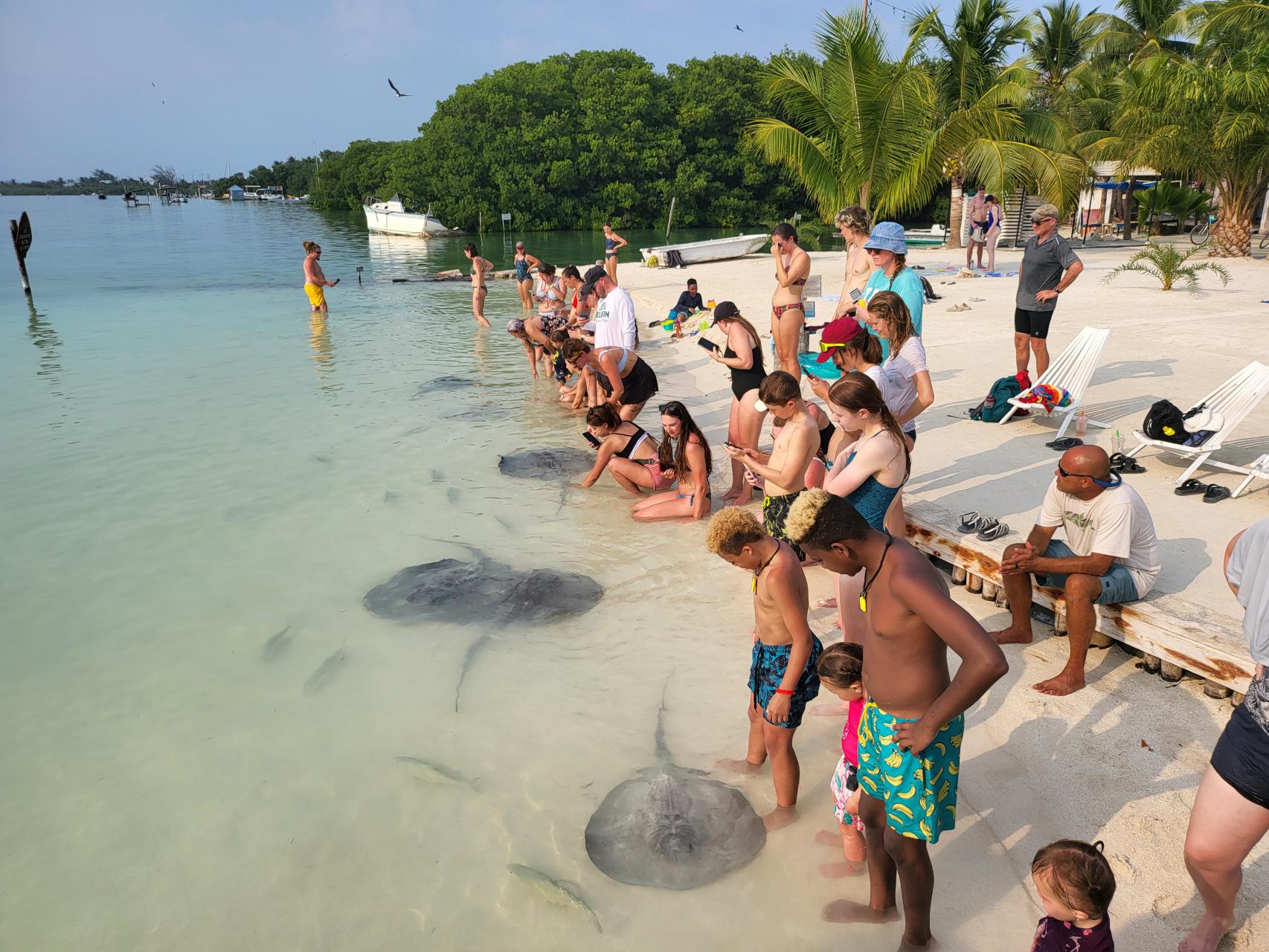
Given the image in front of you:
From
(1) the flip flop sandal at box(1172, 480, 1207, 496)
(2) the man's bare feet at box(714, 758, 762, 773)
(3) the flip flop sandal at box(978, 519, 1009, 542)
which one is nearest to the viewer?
(2) the man's bare feet at box(714, 758, 762, 773)

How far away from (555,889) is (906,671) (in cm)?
210

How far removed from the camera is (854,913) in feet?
11.1

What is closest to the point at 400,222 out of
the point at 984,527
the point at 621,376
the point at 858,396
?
the point at 621,376

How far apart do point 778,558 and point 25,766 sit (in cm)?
464

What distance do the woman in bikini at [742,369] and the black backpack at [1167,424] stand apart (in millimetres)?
3232

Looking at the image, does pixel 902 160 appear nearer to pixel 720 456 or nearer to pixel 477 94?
pixel 720 456

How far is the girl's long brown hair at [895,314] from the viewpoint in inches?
211

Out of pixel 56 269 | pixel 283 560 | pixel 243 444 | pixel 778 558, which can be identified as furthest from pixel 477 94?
pixel 778 558

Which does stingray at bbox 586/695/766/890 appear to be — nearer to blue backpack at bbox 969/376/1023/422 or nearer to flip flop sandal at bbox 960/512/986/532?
flip flop sandal at bbox 960/512/986/532

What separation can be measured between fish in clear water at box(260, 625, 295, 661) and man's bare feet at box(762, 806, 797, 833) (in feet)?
12.1

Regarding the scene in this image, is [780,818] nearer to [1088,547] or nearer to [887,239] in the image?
[1088,547]

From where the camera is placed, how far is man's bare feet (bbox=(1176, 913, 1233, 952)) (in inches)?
113

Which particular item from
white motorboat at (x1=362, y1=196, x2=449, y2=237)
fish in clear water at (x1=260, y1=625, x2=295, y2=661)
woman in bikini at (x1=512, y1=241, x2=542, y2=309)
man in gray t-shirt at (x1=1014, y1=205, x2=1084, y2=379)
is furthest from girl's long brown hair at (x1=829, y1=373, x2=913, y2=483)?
white motorboat at (x1=362, y1=196, x2=449, y2=237)

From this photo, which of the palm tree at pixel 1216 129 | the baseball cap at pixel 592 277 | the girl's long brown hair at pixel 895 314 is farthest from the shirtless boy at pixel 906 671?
the palm tree at pixel 1216 129
